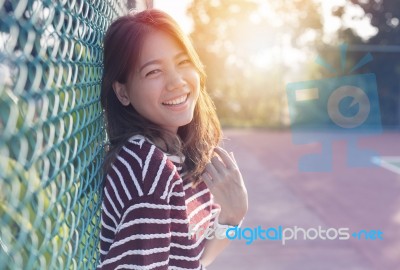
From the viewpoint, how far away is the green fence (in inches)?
29.1

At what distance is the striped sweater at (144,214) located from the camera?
119 cm

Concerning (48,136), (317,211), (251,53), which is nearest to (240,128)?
(251,53)

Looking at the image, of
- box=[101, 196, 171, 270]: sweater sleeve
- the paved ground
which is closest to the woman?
box=[101, 196, 171, 270]: sweater sleeve

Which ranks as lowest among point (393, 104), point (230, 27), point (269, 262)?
point (393, 104)

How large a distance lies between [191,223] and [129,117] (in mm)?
327

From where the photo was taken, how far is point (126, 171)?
1.25 m

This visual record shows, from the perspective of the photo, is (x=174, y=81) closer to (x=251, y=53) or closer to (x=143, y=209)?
(x=143, y=209)

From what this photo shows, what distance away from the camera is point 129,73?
1444 mm

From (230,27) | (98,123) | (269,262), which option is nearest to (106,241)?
(98,123)

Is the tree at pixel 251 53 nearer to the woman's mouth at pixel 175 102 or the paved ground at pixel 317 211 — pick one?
the paved ground at pixel 317 211

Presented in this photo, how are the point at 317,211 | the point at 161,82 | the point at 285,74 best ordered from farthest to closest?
the point at 285,74, the point at 317,211, the point at 161,82

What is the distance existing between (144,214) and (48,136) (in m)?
0.32

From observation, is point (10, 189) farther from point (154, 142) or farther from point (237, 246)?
point (237, 246)

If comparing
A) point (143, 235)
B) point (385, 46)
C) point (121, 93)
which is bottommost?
point (385, 46)
